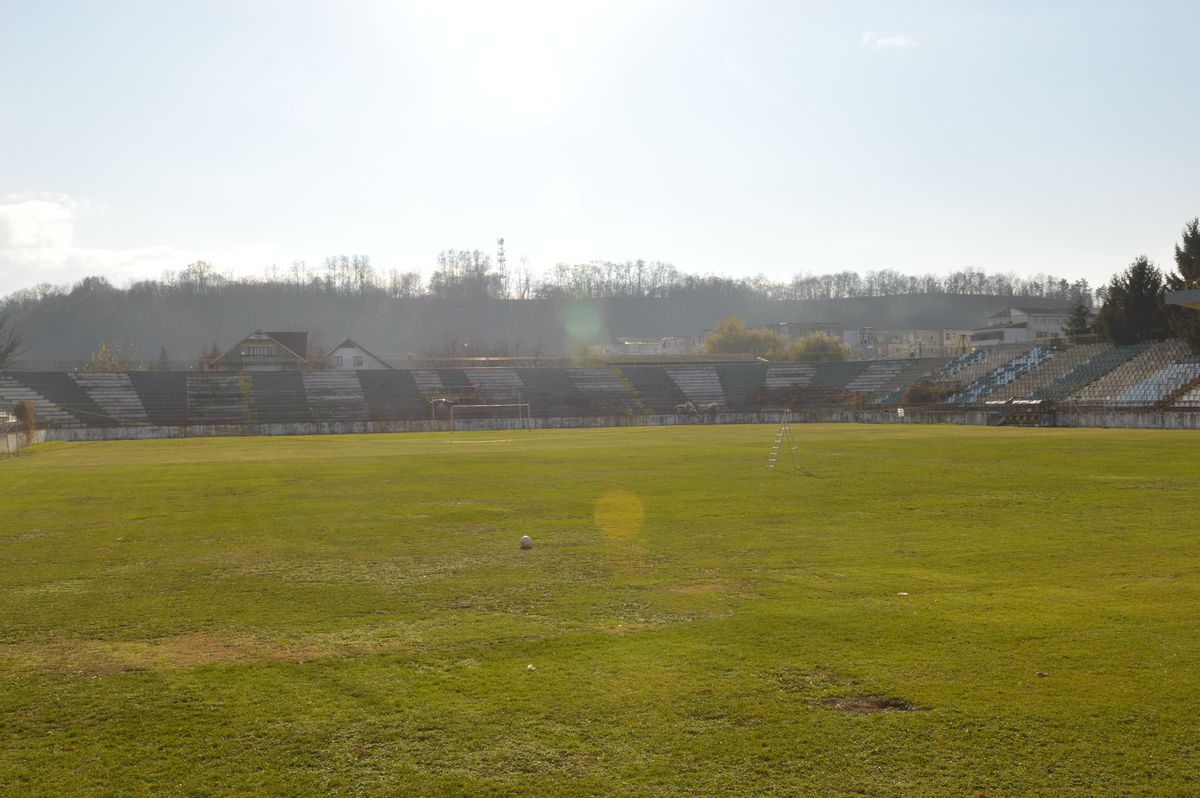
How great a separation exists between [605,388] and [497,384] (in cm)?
1111

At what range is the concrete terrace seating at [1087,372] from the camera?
74688 mm

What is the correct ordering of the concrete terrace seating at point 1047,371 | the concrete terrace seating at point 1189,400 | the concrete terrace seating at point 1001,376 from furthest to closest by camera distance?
the concrete terrace seating at point 1001,376 → the concrete terrace seating at point 1047,371 → the concrete terrace seating at point 1189,400

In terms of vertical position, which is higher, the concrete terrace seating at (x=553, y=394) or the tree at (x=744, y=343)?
the tree at (x=744, y=343)

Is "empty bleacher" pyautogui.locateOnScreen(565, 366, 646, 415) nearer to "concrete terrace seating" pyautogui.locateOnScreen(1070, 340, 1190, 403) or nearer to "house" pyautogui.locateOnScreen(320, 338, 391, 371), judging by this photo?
"house" pyautogui.locateOnScreen(320, 338, 391, 371)

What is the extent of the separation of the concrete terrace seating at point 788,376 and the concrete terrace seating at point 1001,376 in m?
18.3

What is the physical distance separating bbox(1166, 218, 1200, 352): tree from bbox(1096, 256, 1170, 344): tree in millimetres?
1214

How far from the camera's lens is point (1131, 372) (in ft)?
237

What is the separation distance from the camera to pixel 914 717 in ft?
24.7

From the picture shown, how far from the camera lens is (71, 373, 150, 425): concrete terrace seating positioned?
262ft

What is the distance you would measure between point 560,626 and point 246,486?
20.4 m

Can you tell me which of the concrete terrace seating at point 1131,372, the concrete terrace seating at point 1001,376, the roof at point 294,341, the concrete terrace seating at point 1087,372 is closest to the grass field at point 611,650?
the concrete terrace seating at point 1131,372

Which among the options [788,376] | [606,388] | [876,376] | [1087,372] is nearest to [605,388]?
[606,388]

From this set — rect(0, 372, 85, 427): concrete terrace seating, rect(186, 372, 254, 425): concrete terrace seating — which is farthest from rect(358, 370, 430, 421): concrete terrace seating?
rect(0, 372, 85, 427): concrete terrace seating

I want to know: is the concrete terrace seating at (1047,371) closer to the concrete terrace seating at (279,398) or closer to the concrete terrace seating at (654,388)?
the concrete terrace seating at (654,388)
